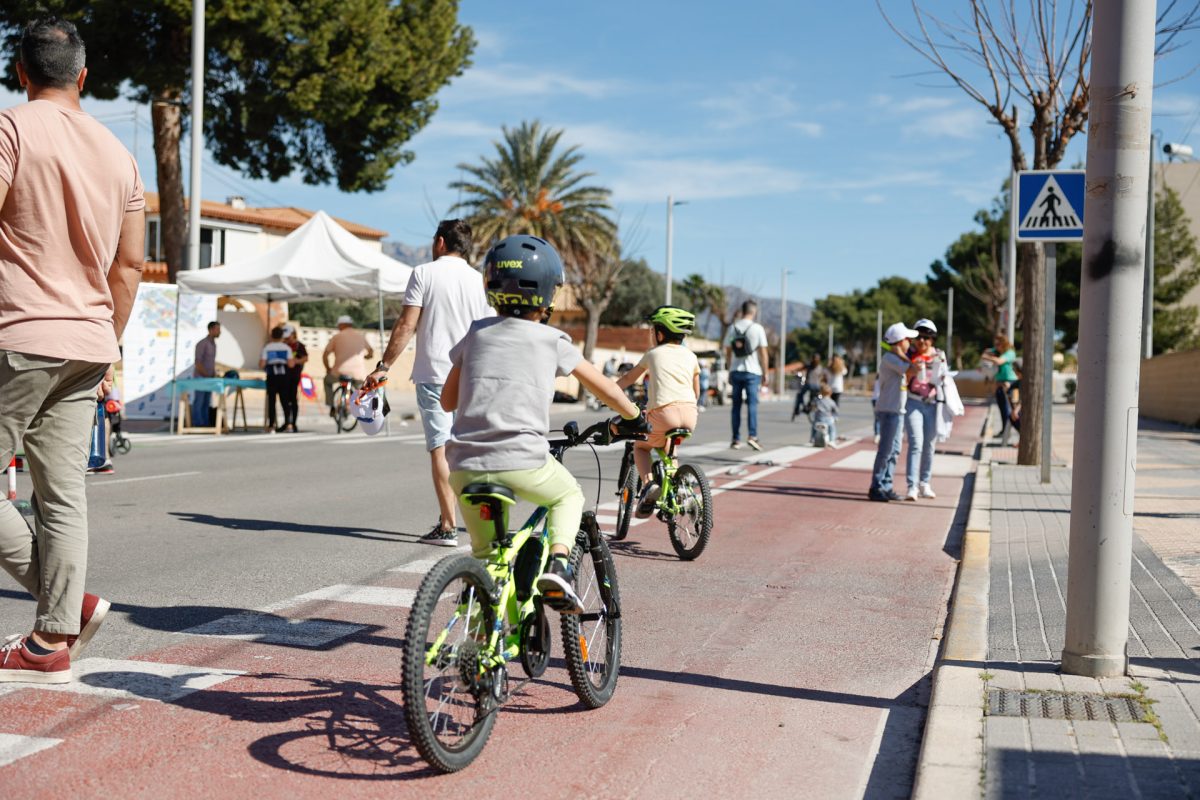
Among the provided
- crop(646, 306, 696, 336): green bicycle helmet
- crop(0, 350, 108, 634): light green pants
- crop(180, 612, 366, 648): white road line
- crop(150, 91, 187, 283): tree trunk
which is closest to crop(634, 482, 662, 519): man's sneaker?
crop(646, 306, 696, 336): green bicycle helmet

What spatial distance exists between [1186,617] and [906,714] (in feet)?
6.75

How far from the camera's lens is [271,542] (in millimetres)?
7875

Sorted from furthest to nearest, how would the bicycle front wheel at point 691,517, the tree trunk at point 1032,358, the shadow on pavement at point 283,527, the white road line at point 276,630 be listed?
the tree trunk at point 1032,358
the shadow on pavement at point 283,527
the bicycle front wheel at point 691,517
the white road line at point 276,630

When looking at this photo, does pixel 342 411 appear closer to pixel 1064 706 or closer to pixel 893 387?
pixel 893 387

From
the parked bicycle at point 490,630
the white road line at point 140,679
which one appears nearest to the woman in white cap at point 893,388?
the parked bicycle at point 490,630

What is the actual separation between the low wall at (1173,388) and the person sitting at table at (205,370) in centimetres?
2108

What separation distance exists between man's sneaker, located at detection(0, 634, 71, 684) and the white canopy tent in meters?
14.9

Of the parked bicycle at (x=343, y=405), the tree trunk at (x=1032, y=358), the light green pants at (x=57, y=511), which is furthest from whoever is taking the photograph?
the parked bicycle at (x=343, y=405)

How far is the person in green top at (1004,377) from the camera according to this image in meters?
18.9

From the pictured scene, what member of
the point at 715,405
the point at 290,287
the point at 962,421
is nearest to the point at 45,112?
the point at 290,287

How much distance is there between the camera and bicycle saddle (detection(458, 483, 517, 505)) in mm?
3799

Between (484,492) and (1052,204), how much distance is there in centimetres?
872

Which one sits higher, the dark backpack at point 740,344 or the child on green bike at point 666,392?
the dark backpack at point 740,344

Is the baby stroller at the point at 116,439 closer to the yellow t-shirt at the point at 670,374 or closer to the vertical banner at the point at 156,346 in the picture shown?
the vertical banner at the point at 156,346
